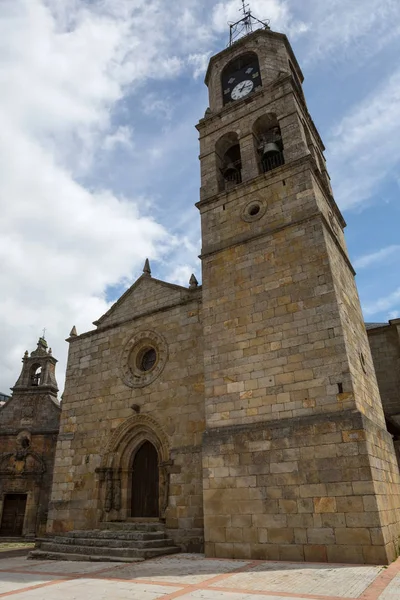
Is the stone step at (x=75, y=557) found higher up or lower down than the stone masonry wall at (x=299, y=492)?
lower down

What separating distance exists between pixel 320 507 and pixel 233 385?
2.89 m

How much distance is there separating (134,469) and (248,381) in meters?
4.69

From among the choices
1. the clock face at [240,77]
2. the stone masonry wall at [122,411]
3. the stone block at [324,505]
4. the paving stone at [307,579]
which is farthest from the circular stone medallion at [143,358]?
the clock face at [240,77]

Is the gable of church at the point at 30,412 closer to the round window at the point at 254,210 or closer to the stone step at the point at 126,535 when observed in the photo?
the stone step at the point at 126,535

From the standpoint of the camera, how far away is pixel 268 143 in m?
11.9

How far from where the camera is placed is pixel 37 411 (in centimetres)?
1995

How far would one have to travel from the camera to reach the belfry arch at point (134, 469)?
34.7 feet

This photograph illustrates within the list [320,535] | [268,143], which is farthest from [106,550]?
[268,143]

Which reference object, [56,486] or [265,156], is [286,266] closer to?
[265,156]

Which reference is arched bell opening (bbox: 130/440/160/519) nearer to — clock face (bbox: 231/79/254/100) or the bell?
the bell

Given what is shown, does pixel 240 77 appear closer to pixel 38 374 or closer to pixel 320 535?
pixel 320 535

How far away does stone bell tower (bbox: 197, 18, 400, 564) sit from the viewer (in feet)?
23.2

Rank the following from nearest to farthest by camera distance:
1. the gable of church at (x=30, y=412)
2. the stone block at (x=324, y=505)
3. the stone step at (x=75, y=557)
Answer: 1. the stone block at (x=324, y=505)
2. the stone step at (x=75, y=557)
3. the gable of church at (x=30, y=412)

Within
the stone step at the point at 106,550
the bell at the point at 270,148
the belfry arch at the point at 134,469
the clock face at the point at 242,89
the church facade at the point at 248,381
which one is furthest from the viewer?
the clock face at the point at 242,89
